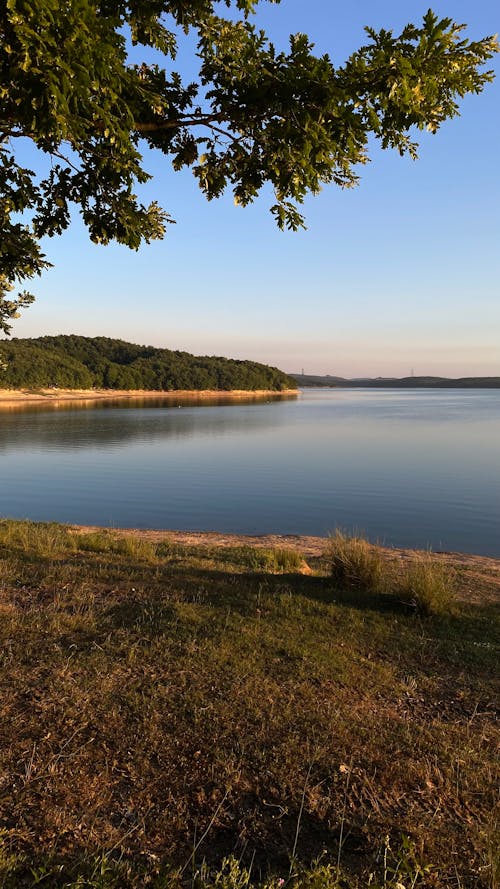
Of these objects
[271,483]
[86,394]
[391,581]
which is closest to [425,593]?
[391,581]

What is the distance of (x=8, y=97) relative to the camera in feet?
13.5

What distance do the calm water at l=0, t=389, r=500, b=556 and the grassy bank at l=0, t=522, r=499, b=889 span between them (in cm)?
997

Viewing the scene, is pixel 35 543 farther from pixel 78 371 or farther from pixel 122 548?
pixel 78 371

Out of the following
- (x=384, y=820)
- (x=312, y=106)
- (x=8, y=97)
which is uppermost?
(x=312, y=106)

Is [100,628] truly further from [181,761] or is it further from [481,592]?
[481,592]

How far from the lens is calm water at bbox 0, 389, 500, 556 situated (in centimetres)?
2027

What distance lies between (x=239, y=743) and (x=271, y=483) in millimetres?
24893

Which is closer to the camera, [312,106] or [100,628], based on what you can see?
[312,106]

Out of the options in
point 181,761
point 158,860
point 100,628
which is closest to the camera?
point 158,860

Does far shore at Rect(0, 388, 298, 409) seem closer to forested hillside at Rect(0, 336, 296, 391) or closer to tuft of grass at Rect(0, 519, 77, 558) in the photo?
forested hillside at Rect(0, 336, 296, 391)

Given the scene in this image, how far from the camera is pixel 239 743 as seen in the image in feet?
12.8

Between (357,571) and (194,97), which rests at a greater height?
(194,97)

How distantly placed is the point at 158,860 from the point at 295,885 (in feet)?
2.70

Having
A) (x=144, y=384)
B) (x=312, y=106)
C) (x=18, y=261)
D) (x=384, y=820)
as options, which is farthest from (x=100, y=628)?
(x=144, y=384)
